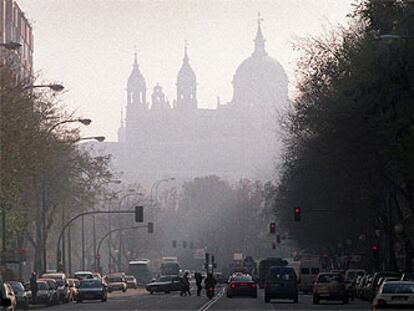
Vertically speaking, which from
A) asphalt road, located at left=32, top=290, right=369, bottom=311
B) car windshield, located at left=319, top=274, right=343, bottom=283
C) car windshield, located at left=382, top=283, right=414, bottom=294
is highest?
car windshield, located at left=319, top=274, right=343, bottom=283

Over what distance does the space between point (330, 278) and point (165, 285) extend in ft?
107

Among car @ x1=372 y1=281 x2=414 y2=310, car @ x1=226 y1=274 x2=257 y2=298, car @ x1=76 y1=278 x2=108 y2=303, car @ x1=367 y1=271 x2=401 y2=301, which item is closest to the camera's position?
car @ x1=372 y1=281 x2=414 y2=310

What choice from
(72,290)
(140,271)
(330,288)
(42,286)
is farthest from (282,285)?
(140,271)

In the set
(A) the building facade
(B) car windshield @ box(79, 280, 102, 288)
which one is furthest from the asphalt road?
(A) the building facade

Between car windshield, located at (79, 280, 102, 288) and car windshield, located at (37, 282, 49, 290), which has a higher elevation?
car windshield, located at (79, 280, 102, 288)

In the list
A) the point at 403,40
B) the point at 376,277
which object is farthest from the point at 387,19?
the point at 376,277

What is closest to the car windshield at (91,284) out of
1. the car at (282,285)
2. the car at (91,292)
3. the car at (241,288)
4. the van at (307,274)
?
the car at (91,292)

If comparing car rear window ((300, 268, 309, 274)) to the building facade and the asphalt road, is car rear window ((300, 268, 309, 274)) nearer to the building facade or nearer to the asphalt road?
the building facade

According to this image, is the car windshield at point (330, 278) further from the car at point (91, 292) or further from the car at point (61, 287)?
the car at point (61, 287)

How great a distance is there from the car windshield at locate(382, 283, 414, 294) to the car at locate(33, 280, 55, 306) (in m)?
33.2

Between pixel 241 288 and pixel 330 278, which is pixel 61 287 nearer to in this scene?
pixel 241 288

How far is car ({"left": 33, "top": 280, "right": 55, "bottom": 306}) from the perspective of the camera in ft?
250

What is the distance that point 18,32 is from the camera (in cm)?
13700

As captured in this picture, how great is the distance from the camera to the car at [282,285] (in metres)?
78.2
